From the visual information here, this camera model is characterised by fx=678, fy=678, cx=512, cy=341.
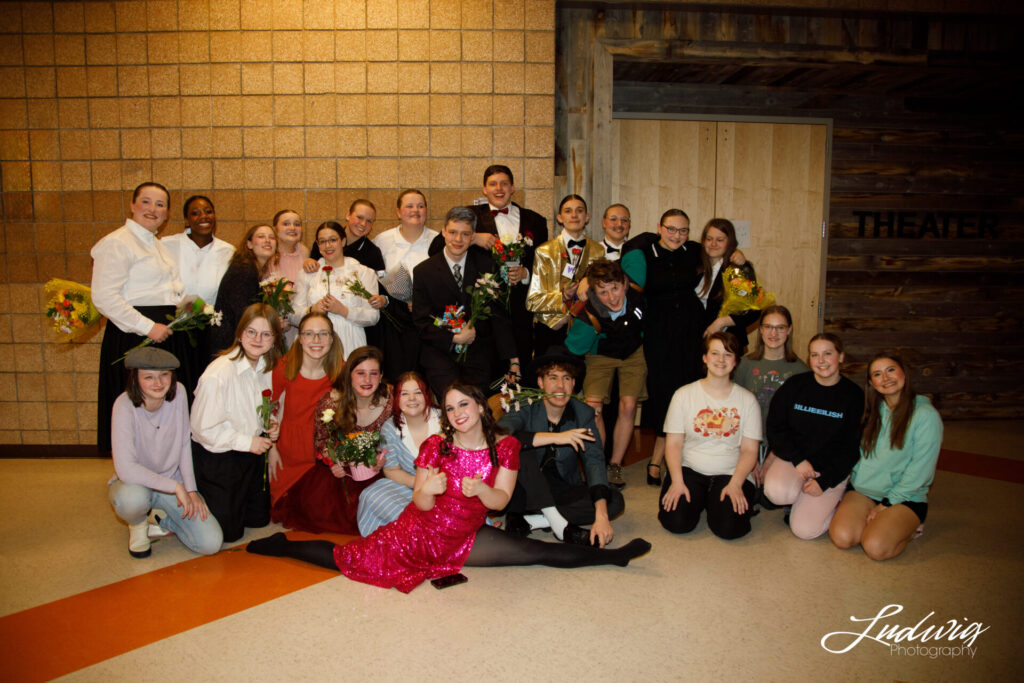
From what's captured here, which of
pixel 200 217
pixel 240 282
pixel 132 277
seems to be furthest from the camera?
pixel 200 217

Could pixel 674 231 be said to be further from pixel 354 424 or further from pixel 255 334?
pixel 255 334

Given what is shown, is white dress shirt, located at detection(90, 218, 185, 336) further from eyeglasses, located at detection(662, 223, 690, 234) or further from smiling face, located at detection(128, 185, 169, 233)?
eyeglasses, located at detection(662, 223, 690, 234)

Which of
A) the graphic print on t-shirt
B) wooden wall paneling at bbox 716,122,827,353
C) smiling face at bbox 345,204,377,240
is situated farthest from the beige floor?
wooden wall paneling at bbox 716,122,827,353

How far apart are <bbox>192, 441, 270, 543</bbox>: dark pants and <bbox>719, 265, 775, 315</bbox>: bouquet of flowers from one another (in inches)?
113

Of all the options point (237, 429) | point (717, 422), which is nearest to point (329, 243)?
point (237, 429)

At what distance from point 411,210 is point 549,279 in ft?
3.27

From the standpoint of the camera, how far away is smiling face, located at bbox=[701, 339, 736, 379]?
356cm

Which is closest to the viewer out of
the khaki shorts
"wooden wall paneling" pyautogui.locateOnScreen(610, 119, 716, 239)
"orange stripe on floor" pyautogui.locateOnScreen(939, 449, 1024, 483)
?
the khaki shorts

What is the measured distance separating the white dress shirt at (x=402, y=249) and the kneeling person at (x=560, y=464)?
1.16 meters

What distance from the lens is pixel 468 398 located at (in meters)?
2.92

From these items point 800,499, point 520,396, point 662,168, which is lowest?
point 800,499

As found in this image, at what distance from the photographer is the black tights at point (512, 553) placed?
306cm

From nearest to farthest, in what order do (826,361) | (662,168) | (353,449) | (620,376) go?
1. (353,449)
2. (826,361)
3. (620,376)
4. (662,168)

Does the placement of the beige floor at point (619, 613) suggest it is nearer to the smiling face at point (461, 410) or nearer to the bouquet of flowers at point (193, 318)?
the smiling face at point (461, 410)
